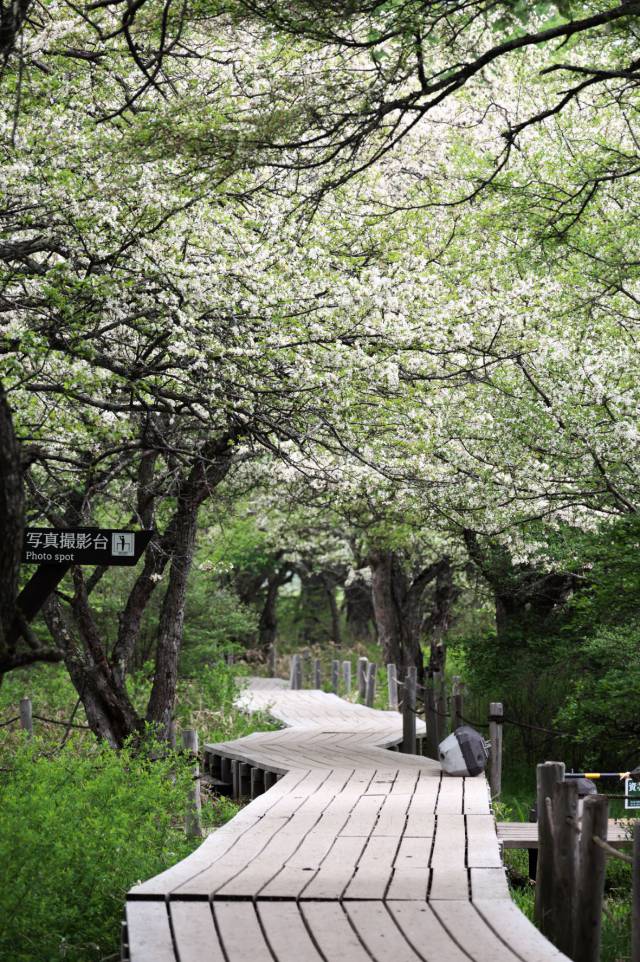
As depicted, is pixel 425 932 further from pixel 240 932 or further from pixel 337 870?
pixel 337 870

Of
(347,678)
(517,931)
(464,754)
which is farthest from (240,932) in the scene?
(347,678)

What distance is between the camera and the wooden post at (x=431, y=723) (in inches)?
608

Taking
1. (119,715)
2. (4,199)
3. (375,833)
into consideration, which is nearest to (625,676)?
(375,833)

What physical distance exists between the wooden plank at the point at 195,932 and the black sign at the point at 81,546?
320 centimetres

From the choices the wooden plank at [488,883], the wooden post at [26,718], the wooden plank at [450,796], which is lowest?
the wooden plank at [488,883]

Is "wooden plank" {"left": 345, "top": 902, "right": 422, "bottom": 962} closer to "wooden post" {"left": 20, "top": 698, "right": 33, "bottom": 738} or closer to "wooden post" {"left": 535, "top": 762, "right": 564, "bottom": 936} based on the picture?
"wooden post" {"left": 535, "top": 762, "right": 564, "bottom": 936}

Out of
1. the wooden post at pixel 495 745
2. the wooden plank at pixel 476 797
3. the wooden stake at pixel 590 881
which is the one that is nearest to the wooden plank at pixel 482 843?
the wooden plank at pixel 476 797

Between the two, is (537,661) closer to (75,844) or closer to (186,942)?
(75,844)

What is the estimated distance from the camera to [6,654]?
4773 mm

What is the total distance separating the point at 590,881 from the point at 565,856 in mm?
541

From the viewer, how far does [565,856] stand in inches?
277

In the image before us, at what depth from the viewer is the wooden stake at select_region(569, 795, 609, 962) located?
247 inches

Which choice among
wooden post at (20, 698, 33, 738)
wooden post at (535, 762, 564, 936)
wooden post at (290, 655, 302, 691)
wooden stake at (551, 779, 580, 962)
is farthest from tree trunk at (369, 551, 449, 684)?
wooden stake at (551, 779, 580, 962)

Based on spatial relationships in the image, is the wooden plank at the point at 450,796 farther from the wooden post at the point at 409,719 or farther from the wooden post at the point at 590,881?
the wooden post at the point at 409,719
